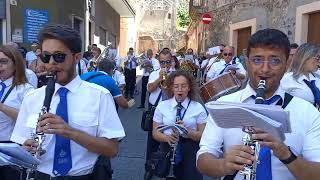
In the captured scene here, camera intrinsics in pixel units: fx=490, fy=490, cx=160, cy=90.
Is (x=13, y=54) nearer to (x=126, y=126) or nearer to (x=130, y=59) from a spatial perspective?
(x=126, y=126)

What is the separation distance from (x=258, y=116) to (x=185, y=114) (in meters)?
3.26

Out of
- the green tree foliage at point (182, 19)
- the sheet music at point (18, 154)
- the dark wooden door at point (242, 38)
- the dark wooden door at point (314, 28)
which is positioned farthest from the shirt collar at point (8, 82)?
the green tree foliage at point (182, 19)

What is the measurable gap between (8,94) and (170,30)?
5776 cm

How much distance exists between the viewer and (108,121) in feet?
9.70

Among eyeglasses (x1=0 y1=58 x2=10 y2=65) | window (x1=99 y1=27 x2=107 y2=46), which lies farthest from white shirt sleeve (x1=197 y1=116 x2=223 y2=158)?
window (x1=99 y1=27 x2=107 y2=46)

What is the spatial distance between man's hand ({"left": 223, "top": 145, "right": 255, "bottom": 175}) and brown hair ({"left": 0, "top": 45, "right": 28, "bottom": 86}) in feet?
8.33

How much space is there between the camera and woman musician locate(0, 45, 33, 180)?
3.97m

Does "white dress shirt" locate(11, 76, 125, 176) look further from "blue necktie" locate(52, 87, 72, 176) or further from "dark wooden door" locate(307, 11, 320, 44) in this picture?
"dark wooden door" locate(307, 11, 320, 44)

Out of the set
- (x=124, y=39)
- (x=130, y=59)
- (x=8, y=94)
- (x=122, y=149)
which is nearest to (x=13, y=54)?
(x=8, y=94)

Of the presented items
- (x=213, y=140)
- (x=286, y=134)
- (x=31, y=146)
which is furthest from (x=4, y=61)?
(x=286, y=134)

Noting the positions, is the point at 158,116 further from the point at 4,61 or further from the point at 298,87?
the point at 4,61

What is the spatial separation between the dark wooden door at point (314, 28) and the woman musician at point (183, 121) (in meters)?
→ 6.90

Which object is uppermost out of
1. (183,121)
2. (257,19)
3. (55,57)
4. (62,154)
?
(257,19)

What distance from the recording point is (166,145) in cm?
538
